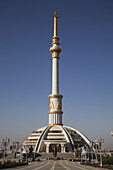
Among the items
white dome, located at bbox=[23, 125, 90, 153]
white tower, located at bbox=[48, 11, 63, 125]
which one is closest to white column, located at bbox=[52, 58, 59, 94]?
white tower, located at bbox=[48, 11, 63, 125]

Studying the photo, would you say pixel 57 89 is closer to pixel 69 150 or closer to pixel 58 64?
pixel 58 64

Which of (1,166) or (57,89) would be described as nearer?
(1,166)

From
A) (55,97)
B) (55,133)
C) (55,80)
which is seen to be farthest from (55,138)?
(55,80)

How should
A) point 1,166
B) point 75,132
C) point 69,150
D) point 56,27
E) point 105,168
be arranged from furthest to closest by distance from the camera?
point 56,27, point 75,132, point 69,150, point 105,168, point 1,166

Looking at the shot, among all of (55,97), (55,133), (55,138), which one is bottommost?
(55,138)

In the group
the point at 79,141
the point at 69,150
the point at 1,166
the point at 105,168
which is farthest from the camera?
the point at 79,141

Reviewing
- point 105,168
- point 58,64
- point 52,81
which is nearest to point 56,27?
point 58,64

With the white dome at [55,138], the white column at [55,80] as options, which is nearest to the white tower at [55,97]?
the white column at [55,80]

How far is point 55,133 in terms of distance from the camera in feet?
282

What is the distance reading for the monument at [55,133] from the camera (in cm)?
8150

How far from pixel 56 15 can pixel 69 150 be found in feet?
190

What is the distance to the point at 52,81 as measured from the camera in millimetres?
94625

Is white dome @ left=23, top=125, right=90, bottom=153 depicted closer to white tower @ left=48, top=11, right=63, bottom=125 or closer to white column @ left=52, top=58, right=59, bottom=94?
white tower @ left=48, top=11, right=63, bottom=125

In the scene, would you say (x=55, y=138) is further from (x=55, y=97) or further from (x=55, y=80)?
(x=55, y=80)
